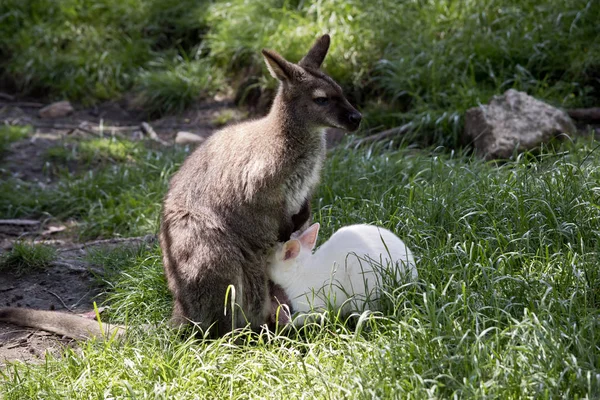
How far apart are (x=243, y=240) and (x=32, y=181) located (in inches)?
149

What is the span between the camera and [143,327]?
4211 mm

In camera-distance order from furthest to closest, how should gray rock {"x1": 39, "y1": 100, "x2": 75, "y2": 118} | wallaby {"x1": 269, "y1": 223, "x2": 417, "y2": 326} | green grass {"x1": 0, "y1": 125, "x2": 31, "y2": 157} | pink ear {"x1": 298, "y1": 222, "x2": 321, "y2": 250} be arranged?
gray rock {"x1": 39, "y1": 100, "x2": 75, "y2": 118} → green grass {"x1": 0, "y1": 125, "x2": 31, "y2": 157} → pink ear {"x1": 298, "y1": 222, "x2": 321, "y2": 250} → wallaby {"x1": 269, "y1": 223, "x2": 417, "y2": 326}

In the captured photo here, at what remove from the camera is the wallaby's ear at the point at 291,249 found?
4.14 meters

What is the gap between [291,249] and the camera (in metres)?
4.17

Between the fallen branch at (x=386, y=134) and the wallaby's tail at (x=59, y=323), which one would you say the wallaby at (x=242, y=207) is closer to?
the wallaby's tail at (x=59, y=323)

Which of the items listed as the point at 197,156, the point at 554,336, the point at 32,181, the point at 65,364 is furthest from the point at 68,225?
the point at 554,336

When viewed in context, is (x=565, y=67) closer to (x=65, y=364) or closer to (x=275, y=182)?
(x=275, y=182)

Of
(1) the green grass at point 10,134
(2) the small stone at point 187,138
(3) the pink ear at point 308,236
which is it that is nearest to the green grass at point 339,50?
(2) the small stone at point 187,138

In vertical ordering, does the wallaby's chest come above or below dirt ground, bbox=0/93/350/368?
above

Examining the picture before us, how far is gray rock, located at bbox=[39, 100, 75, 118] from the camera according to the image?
884 cm

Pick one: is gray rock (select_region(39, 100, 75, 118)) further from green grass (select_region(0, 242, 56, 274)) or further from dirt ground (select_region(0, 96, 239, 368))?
green grass (select_region(0, 242, 56, 274))

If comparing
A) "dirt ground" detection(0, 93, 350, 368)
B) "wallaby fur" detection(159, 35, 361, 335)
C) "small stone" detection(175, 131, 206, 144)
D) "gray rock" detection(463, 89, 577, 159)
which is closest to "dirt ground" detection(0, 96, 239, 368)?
"dirt ground" detection(0, 93, 350, 368)

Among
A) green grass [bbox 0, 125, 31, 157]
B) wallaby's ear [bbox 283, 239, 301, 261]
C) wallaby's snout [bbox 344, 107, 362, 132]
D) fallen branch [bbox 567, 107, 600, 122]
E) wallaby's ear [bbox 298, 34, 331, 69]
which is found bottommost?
green grass [bbox 0, 125, 31, 157]

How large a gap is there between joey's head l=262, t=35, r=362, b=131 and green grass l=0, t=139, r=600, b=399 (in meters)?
0.70
